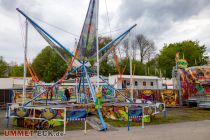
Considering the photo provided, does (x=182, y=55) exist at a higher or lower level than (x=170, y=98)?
higher

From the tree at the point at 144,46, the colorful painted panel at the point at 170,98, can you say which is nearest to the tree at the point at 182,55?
the tree at the point at 144,46

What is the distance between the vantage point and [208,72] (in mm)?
27375

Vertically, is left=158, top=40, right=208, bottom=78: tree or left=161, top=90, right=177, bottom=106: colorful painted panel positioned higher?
left=158, top=40, right=208, bottom=78: tree

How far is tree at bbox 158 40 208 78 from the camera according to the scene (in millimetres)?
62531

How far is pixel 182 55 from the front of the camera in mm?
64000

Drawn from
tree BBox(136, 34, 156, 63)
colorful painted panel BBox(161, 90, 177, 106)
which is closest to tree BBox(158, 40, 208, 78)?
tree BBox(136, 34, 156, 63)

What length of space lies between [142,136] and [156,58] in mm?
60614

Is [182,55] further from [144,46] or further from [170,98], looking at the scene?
[170,98]

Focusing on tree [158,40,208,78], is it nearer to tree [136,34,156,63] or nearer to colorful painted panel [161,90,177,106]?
tree [136,34,156,63]

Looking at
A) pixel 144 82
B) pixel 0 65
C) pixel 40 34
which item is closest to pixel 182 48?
pixel 144 82

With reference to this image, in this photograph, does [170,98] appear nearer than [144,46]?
Yes

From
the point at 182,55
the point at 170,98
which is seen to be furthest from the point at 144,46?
the point at 170,98

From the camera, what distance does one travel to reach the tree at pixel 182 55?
205ft

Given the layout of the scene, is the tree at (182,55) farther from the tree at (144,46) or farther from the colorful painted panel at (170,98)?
the colorful painted panel at (170,98)
